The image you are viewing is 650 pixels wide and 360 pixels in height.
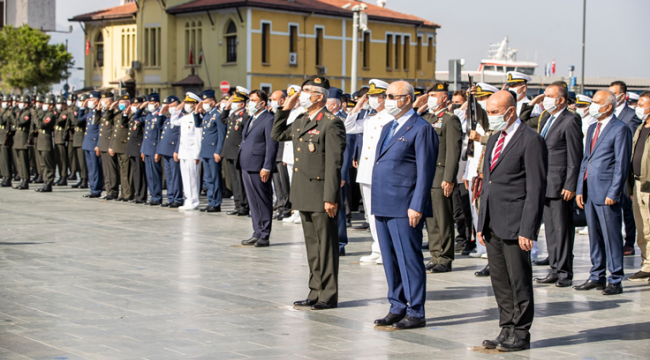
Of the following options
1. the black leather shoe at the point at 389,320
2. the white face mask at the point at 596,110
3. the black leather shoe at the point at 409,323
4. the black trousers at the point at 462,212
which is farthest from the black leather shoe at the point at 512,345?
the black trousers at the point at 462,212

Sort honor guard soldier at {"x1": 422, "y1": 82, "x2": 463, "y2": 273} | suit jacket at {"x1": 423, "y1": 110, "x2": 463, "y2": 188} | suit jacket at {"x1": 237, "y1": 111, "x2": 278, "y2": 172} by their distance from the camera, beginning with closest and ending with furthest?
1. suit jacket at {"x1": 423, "y1": 110, "x2": 463, "y2": 188}
2. honor guard soldier at {"x1": 422, "y1": 82, "x2": 463, "y2": 273}
3. suit jacket at {"x1": 237, "y1": 111, "x2": 278, "y2": 172}

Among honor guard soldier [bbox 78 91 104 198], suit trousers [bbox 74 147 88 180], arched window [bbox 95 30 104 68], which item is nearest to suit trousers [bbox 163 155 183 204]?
honor guard soldier [bbox 78 91 104 198]

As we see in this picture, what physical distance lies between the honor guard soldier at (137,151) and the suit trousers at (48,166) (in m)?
3.41

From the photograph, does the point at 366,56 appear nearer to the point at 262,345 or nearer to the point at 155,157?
the point at 155,157

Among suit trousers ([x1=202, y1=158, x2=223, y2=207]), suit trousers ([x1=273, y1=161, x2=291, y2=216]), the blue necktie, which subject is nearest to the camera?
the blue necktie

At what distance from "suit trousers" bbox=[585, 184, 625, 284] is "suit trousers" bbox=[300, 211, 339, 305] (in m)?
2.98

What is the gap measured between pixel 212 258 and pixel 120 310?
11.4 ft

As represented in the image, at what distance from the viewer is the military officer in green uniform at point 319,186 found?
8.53m

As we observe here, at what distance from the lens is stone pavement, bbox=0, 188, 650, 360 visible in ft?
22.3

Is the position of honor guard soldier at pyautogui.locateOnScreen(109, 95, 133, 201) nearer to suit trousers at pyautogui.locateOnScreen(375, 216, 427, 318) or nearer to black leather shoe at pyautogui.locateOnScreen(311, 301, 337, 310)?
black leather shoe at pyautogui.locateOnScreen(311, 301, 337, 310)

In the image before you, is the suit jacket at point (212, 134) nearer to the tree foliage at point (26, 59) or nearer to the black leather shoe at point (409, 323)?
the black leather shoe at point (409, 323)

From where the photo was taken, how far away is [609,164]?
32.0 feet

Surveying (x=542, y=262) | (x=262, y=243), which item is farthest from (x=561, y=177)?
(x=262, y=243)

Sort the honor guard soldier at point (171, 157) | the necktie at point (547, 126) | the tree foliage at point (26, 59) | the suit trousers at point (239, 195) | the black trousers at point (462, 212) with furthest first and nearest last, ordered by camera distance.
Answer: the tree foliage at point (26, 59), the honor guard soldier at point (171, 157), the suit trousers at point (239, 195), the black trousers at point (462, 212), the necktie at point (547, 126)
